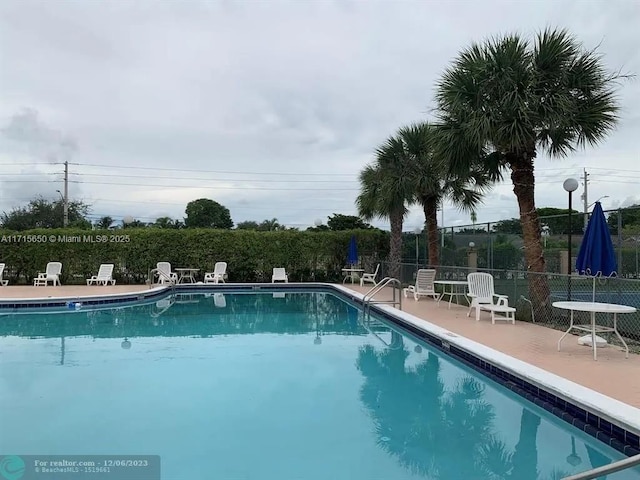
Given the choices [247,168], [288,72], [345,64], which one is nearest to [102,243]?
[247,168]

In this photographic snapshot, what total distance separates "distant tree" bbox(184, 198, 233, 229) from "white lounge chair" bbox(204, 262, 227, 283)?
39273mm

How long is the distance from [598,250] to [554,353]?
147cm

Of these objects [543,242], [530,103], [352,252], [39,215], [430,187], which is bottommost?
[352,252]

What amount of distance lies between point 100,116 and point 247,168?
8862 mm

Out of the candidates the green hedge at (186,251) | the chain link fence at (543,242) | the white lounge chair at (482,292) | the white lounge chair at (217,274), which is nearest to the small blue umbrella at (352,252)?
the green hedge at (186,251)

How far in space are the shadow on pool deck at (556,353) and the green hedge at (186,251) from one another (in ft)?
32.2

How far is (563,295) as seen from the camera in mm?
9297

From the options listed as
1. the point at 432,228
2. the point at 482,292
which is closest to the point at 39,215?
the point at 432,228

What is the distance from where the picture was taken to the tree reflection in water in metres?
3.79

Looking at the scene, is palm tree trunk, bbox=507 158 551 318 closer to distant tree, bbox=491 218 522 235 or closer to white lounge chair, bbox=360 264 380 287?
distant tree, bbox=491 218 522 235

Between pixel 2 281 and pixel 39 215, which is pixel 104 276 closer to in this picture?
pixel 2 281

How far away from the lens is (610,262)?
620 centimetres

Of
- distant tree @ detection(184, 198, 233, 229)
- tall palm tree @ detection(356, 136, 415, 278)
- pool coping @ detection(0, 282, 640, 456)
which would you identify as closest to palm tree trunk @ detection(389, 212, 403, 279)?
tall palm tree @ detection(356, 136, 415, 278)

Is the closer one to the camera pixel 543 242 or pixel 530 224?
pixel 530 224
